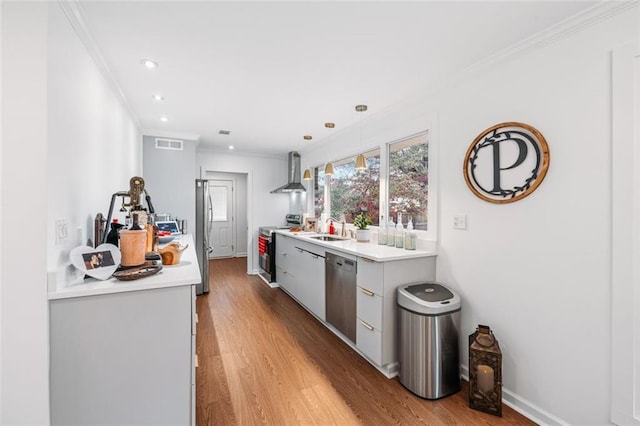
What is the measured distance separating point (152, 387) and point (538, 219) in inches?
92.9

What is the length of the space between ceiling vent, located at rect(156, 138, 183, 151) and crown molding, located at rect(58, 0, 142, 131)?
1.56 metres

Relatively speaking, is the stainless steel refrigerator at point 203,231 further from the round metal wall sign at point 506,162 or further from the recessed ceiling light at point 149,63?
the round metal wall sign at point 506,162

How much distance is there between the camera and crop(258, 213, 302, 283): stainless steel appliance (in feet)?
15.1

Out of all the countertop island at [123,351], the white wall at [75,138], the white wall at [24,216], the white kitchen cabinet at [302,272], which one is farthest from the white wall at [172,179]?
the white wall at [24,216]

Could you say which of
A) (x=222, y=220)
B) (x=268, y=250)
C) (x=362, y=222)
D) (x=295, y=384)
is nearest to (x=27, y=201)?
(x=295, y=384)

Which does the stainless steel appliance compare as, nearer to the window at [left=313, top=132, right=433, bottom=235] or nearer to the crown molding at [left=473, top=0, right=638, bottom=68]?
the window at [left=313, top=132, right=433, bottom=235]

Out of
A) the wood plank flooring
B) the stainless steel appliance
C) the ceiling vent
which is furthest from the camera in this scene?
the stainless steel appliance

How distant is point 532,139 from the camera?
178cm

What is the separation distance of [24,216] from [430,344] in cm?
234

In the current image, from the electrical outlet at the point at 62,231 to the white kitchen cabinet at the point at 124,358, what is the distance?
0.30m

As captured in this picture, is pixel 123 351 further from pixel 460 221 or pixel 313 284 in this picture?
pixel 460 221

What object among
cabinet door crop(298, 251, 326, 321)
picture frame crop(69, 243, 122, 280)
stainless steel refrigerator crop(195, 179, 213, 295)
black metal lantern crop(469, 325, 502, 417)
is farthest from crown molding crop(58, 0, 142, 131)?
black metal lantern crop(469, 325, 502, 417)

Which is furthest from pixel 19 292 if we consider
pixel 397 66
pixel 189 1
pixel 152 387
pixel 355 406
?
pixel 397 66

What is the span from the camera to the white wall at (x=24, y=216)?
3.82 ft
